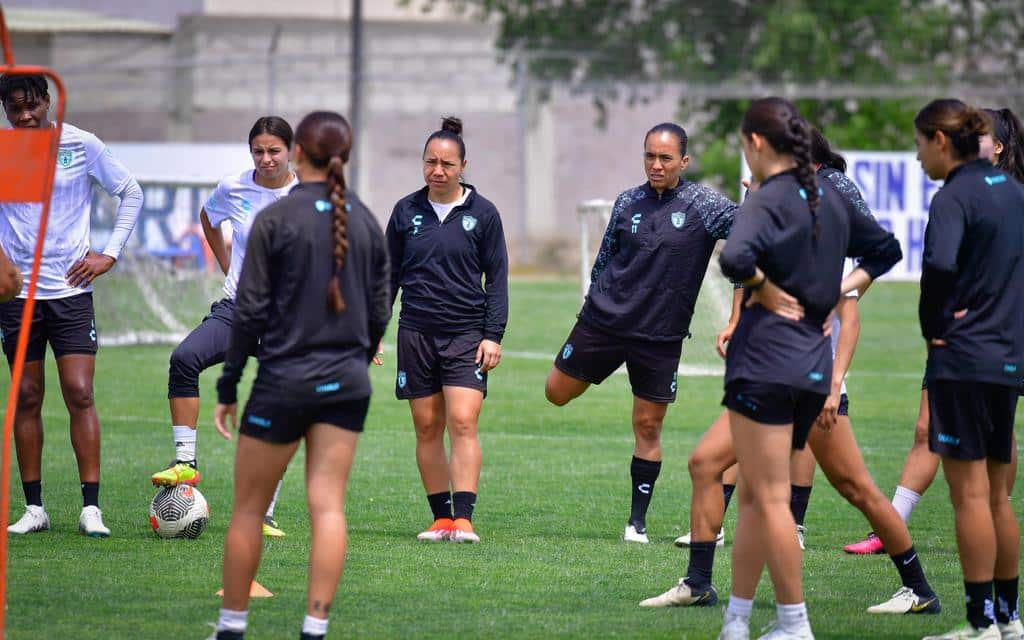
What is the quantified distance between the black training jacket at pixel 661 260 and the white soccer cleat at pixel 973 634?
Answer: 2.54 m

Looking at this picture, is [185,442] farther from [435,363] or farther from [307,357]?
[307,357]

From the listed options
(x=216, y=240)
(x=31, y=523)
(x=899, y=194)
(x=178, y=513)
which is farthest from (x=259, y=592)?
(x=899, y=194)

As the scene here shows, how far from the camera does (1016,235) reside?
584 cm

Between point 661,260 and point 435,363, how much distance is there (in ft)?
4.47

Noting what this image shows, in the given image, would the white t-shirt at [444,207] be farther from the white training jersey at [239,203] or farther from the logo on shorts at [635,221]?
the logo on shorts at [635,221]

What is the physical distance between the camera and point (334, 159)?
5.34 meters

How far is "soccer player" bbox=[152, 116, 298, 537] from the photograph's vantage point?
775 centimetres

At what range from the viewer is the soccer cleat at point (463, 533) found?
7934 mm

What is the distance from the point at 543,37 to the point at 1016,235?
1172 inches

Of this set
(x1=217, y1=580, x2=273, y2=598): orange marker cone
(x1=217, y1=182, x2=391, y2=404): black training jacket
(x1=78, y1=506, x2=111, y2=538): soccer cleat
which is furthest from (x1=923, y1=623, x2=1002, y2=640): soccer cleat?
(x1=78, y1=506, x2=111, y2=538): soccer cleat

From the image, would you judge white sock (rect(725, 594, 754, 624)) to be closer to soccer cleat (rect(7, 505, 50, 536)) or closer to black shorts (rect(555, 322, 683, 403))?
black shorts (rect(555, 322, 683, 403))

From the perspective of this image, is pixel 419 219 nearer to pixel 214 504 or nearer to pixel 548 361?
pixel 214 504

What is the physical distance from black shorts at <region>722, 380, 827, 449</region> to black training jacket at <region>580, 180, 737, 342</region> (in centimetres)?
243

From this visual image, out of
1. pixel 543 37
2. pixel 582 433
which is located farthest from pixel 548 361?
pixel 543 37
